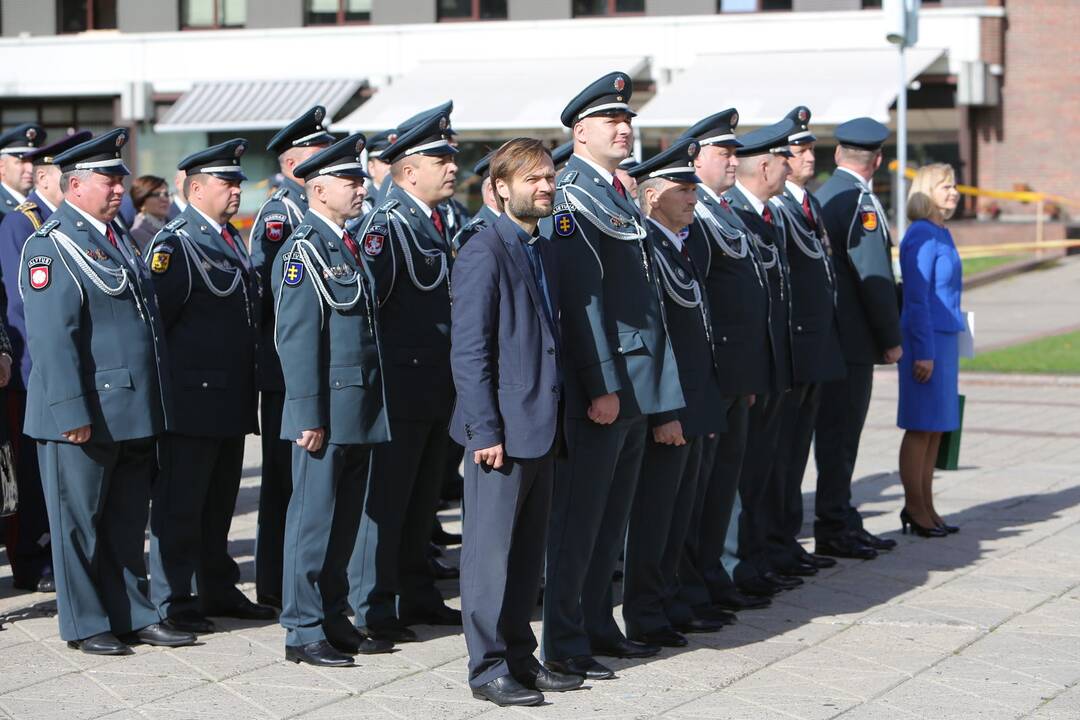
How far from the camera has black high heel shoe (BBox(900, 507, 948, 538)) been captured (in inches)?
369

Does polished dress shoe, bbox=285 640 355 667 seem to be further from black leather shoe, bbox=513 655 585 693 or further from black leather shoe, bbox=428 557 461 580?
black leather shoe, bbox=428 557 461 580

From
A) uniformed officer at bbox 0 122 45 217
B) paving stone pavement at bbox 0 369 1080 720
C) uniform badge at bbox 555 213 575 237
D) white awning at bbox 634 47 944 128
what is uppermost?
white awning at bbox 634 47 944 128

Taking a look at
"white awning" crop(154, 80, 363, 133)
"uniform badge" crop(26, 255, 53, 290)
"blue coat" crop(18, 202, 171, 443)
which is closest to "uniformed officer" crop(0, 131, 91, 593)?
"blue coat" crop(18, 202, 171, 443)

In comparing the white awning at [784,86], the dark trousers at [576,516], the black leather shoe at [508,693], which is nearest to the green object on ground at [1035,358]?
the white awning at [784,86]

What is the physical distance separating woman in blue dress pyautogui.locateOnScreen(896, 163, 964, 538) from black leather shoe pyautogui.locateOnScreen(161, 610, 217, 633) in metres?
4.06

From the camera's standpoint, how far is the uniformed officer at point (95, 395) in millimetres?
6594

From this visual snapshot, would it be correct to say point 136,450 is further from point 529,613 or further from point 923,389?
point 923,389

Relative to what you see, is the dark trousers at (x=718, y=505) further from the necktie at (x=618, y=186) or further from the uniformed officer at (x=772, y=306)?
the necktie at (x=618, y=186)

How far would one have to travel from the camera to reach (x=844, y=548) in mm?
8820

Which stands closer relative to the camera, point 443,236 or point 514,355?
point 514,355

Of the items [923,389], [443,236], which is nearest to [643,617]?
[443,236]

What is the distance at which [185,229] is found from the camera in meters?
7.19

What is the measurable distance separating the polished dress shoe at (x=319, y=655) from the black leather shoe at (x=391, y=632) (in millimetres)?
386

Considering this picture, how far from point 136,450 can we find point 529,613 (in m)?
1.78
